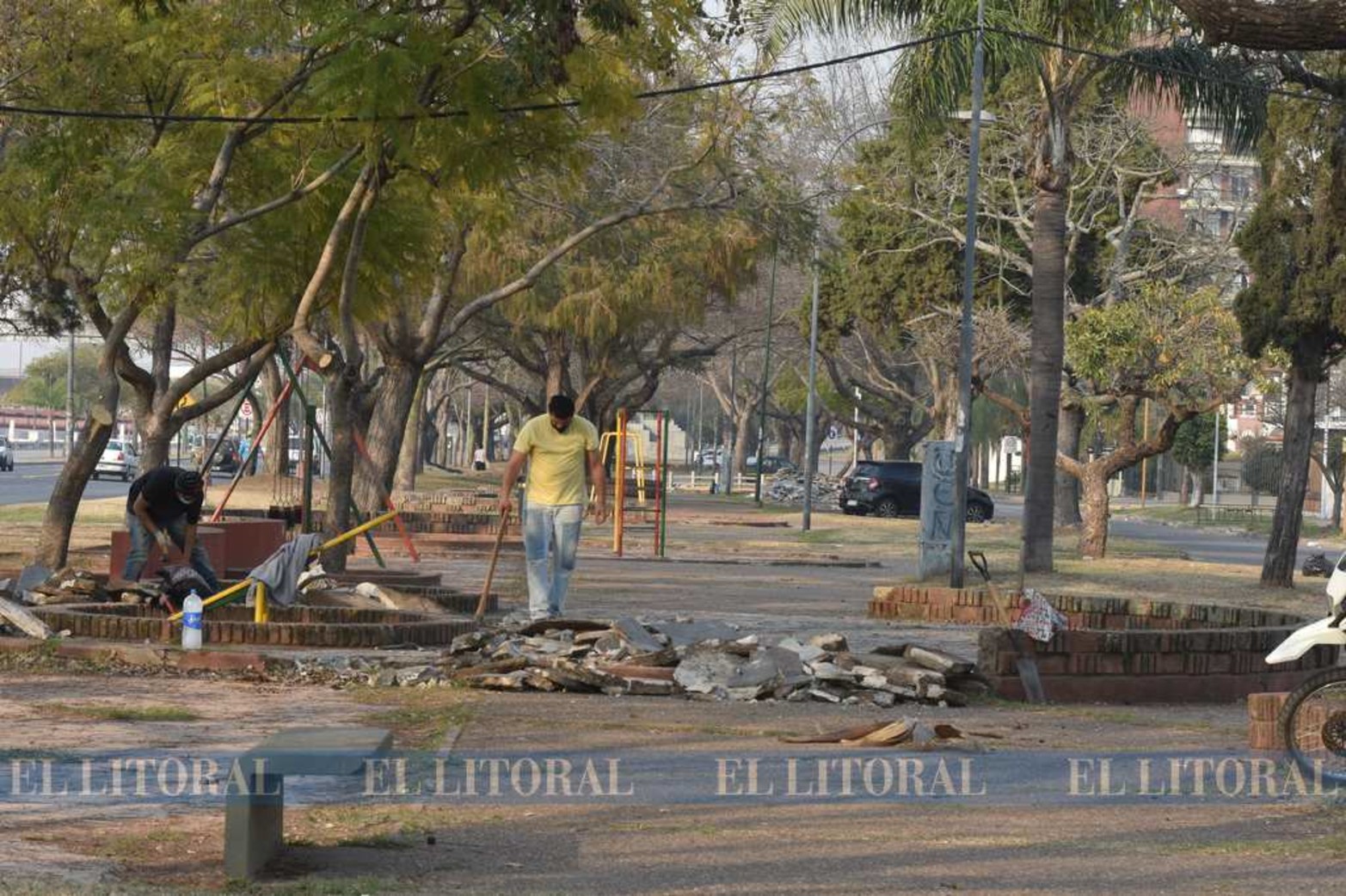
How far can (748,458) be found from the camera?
15350 cm

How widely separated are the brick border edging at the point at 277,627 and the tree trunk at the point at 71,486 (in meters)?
5.45

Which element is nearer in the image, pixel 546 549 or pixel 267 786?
pixel 267 786

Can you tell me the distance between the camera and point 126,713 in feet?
35.2

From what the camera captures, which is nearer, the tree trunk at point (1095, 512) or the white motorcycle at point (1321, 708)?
the white motorcycle at point (1321, 708)

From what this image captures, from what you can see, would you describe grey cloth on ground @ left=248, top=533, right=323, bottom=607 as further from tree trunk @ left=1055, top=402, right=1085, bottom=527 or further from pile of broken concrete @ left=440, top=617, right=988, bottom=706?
tree trunk @ left=1055, top=402, right=1085, bottom=527

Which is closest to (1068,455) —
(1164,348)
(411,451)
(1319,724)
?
(1164,348)

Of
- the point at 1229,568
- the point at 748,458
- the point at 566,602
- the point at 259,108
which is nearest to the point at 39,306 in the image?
the point at 259,108

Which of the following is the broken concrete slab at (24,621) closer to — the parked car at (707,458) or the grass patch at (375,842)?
the grass patch at (375,842)

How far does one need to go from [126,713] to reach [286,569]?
451cm

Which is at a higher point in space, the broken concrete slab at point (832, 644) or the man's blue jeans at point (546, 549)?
the man's blue jeans at point (546, 549)

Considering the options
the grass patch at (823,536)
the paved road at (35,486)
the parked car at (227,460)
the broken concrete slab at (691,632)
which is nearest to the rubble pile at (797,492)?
the parked car at (227,460)

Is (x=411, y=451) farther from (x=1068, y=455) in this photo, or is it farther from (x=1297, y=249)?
(x=1297, y=249)

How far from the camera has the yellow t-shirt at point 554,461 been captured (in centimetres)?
1609

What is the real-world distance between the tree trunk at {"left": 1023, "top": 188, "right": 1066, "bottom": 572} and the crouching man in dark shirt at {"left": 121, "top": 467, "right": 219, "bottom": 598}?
12.6m
